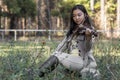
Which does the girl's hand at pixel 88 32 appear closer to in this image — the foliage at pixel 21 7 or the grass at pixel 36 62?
the grass at pixel 36 62

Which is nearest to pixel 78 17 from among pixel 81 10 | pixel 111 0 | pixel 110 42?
pixel 81 10

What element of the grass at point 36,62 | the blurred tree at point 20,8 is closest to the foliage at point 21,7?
the blurred tree at point 20,8

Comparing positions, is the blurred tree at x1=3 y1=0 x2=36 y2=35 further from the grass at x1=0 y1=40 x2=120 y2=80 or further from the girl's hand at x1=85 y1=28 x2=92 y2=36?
the girl's hand at x1=85 y1=28 x2=92 y2=36

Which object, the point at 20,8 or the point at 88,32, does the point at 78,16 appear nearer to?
the point at 88,32

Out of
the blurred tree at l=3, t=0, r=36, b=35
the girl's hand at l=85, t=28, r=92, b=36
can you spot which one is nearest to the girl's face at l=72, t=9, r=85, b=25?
the girl's hand at l=85, t=28, r=92, b=36

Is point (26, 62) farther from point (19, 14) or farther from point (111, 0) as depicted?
point (111, 0)

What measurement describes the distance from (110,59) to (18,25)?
34.2 m

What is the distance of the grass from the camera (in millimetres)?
4711

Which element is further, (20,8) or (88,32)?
(20,8)

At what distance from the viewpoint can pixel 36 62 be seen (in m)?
6.08

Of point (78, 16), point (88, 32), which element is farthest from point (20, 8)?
point (88, 32)

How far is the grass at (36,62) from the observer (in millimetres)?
4711

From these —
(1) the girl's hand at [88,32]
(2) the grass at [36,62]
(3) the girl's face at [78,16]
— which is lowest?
(2) the grass at [36,62]

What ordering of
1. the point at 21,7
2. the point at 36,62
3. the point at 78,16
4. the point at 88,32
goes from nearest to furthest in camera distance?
the point at 88,32
the point at 78,16
the point at 36,62
the point at 21,7
